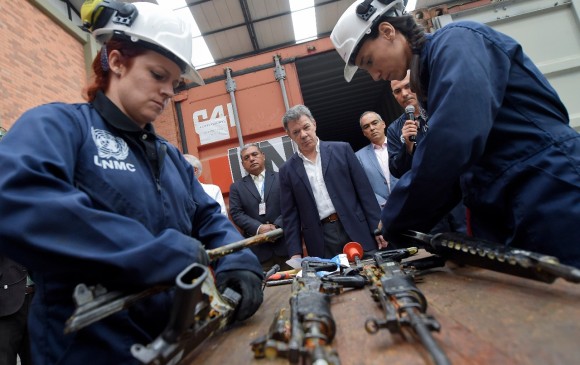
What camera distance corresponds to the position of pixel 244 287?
116 cm

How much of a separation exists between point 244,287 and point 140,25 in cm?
102

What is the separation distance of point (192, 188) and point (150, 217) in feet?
1.41

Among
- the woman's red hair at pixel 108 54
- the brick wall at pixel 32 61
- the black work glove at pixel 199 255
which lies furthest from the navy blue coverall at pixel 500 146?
the brick wall at pixel 32 61

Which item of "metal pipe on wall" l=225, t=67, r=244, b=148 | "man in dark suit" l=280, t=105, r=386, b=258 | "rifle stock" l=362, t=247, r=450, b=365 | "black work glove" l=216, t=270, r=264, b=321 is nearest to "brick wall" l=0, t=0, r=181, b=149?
"metal pipe on wall" l=225, t=67, r=244, b=148

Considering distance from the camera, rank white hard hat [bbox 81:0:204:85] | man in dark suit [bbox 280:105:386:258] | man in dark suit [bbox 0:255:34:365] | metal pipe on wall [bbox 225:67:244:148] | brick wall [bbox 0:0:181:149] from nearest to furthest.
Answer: white hard hat [bbox 81:0:204:85] → man in dark suit [bbox 0:255:34:365] → man in dark suit [bbox 280:105:386:258] → metal pipe on wall [bbox 225:67:244:148] → brick wall [bbox 0:0:181:149]

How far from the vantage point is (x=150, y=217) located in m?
1.09

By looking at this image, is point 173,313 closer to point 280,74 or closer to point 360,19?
point 360,19

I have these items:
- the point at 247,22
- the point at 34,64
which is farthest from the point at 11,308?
the point at 247,22

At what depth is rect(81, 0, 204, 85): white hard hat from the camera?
1.24 m

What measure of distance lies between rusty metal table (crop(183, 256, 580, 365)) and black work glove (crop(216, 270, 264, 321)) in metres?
0.05

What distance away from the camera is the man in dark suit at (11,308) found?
2.22 metres

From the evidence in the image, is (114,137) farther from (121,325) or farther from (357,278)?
(357,278)

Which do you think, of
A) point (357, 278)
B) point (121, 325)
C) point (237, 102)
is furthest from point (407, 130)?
point (237, 102)

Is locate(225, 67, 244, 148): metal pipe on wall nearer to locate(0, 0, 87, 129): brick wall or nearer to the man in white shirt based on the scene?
the man in white shirt
